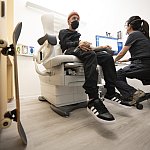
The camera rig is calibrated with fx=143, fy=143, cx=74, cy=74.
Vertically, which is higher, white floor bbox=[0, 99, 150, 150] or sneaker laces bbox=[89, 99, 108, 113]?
sneaker laces bbox=[89, 99, 108, 113]

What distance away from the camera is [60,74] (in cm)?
116

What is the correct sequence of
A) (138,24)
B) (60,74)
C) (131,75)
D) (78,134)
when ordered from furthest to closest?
1. (138,24)
2. (131,75)
3. (60,74)
4. (78,134)

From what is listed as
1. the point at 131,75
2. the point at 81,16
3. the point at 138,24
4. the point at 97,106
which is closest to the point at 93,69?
the point at 97,106

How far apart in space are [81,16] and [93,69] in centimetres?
200

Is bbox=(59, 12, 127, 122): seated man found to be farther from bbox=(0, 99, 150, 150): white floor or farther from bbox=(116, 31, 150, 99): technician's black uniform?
bbox=(116, 31, 150, 99): technician's black uniform

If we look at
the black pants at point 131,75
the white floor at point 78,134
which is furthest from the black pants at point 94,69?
the black pants at point 131,75

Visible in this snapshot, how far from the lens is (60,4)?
244cm

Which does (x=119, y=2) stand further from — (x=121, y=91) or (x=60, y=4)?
(x=121, y=91)

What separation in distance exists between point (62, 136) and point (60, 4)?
7.46 feet

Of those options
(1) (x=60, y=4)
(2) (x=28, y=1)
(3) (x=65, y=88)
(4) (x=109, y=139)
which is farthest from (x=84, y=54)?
(1) (x=60, y=4)

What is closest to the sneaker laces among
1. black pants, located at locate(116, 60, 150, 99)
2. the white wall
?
black pants, located at locate(116, 60, 150, 99)

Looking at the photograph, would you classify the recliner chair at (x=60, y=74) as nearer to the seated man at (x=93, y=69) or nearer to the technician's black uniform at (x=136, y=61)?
the seated man at (x=93, y=69)

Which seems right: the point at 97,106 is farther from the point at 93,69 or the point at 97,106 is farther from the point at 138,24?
the point at 138,24

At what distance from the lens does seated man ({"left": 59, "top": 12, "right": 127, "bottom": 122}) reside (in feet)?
3.02
